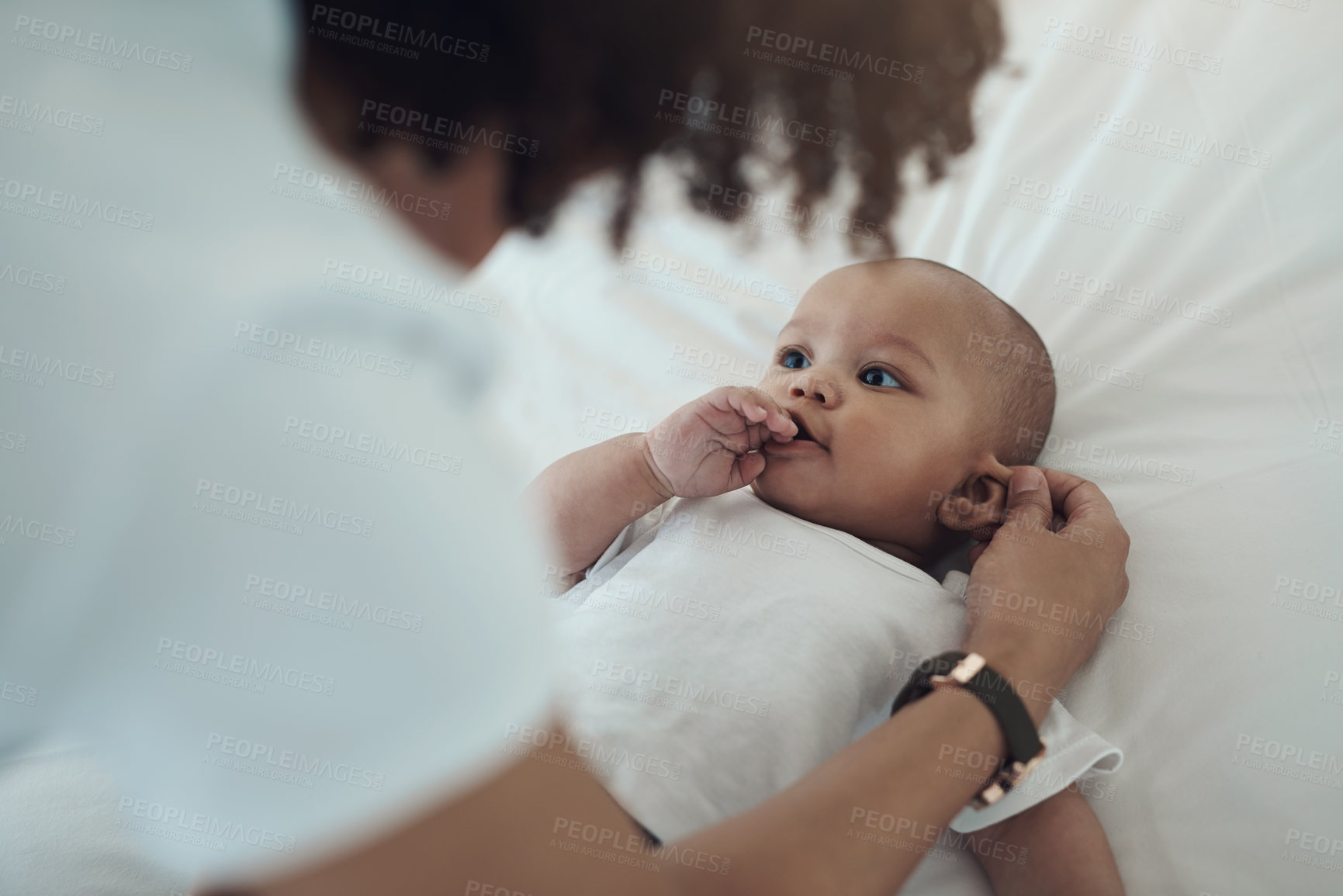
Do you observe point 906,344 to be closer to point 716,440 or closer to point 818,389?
point 818,389

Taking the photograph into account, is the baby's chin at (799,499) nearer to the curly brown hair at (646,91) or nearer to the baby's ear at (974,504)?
the baby's ear at (974,504)

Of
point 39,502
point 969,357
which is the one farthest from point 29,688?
point 969,357

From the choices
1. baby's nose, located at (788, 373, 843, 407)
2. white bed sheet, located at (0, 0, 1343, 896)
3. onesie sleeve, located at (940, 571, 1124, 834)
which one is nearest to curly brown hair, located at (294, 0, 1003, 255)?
white bed sheet, located at (0, 0, 1343, 896)

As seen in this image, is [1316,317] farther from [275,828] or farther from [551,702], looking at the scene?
[275,828]

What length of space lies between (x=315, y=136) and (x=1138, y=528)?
3.69ft

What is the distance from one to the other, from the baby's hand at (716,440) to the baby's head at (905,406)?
0.13 ft

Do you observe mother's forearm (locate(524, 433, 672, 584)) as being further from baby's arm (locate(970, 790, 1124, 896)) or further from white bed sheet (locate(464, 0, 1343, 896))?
baby's arm (locate(970, 790, 1124, 896))

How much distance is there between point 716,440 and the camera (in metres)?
1.32

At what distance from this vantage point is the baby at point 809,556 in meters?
1.07

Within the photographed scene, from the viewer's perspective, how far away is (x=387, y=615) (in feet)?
2.09

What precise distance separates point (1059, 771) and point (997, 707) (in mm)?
151

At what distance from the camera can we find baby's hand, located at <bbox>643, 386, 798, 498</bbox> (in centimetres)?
128

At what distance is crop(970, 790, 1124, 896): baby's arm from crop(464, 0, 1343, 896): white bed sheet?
0.03m

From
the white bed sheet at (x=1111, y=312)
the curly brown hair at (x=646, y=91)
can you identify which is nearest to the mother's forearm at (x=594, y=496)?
the white bed sheet at (x=1111, y=312)
